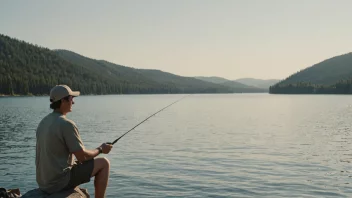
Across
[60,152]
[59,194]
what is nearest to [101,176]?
[59,194]

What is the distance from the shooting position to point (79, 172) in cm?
884

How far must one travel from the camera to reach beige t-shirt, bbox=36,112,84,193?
8.29m

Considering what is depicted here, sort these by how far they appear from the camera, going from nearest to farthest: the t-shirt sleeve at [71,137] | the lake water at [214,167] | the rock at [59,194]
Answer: the t-shirt sleeve at [71,137], the rock at [59,194], the lake water at [214,167]

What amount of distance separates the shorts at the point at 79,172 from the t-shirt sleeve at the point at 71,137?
23.8 inches

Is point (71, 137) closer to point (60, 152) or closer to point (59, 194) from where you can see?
point (60, 152)

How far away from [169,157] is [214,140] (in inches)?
379

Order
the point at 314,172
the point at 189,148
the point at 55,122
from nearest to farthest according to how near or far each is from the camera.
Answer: the point at 55,122
the point at 314,172
the point at 189,148

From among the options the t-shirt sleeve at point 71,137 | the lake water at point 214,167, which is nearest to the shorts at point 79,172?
the t-shirt sleeve at point 71,137

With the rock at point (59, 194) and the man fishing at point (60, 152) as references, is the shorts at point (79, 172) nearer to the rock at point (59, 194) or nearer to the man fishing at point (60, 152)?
the man fishing at point (60, 152)

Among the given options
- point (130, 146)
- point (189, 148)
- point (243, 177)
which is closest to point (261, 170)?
point (243, 177)

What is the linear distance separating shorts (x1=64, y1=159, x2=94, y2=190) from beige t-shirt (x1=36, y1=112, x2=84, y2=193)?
0.10 meters

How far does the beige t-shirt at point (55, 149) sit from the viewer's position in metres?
8.29

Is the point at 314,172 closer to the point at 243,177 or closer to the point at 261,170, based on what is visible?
the point at 261,170

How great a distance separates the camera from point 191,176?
1741 centimetres
